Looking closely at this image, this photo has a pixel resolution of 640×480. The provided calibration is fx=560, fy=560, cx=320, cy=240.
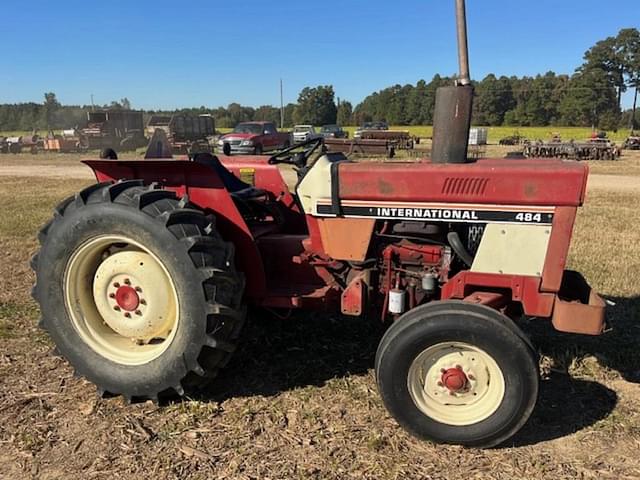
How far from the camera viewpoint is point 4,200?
432 inches

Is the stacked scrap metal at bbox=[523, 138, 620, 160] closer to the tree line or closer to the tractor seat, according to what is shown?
the tractor seat

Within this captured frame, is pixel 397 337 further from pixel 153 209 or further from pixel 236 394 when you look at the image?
pixel 153 209

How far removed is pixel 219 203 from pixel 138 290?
0.67m

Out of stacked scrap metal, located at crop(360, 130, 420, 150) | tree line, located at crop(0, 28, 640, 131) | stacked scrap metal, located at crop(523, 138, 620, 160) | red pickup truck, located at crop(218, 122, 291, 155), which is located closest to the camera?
red pickup truck, located at crop(218, 122, 291, 155)

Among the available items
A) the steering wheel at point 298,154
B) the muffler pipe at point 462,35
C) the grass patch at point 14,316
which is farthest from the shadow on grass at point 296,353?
the muffler pipe at point 462,35

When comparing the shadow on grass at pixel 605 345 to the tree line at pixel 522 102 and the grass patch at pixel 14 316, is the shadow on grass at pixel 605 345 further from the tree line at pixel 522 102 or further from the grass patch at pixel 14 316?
the tree line at pixel 522 102

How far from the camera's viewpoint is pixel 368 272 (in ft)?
10.7

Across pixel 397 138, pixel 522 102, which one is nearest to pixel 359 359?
pixel 397 138

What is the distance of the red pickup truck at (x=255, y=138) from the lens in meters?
24.8

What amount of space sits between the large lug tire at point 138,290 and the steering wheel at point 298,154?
0.95 meters

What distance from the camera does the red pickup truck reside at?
24.8 m

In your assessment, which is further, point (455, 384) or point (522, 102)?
point (522, 102)

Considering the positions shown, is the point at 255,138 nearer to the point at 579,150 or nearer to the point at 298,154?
the point at 579,150

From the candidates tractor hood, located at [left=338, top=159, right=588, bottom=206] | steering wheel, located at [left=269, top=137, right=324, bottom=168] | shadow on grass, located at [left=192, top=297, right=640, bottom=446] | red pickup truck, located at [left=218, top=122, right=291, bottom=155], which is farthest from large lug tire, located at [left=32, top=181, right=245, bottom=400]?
red pickup truck, located at [left=218, top=122, right=291, bottom=155]
